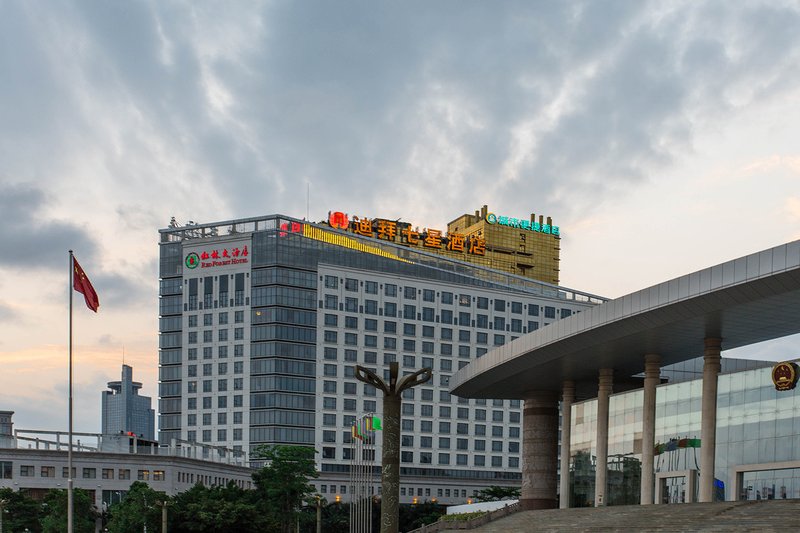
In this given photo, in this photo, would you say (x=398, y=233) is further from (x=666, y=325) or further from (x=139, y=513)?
(x=666, y=325)

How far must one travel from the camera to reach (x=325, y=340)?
16000cm

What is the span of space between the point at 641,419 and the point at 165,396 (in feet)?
344

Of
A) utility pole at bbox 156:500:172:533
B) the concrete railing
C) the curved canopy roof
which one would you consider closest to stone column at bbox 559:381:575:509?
the curved canopy roof

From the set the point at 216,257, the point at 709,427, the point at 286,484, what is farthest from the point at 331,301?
the point at 709,427

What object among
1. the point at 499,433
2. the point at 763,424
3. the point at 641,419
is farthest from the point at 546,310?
the point at 763,424

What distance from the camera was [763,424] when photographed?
60969 millimetres

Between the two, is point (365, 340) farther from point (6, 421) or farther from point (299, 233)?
point (6, 421)

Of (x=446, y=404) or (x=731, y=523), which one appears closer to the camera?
(x=731, y=523)

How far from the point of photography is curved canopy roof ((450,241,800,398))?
5216cm

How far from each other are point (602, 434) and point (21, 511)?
183 feet

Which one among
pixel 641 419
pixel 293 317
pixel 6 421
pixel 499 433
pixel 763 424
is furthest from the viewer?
pixel 499 433

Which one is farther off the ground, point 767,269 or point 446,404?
point 767,269

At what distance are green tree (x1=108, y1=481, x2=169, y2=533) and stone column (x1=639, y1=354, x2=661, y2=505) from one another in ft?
129

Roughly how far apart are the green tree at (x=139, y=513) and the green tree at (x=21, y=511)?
12.4 m
